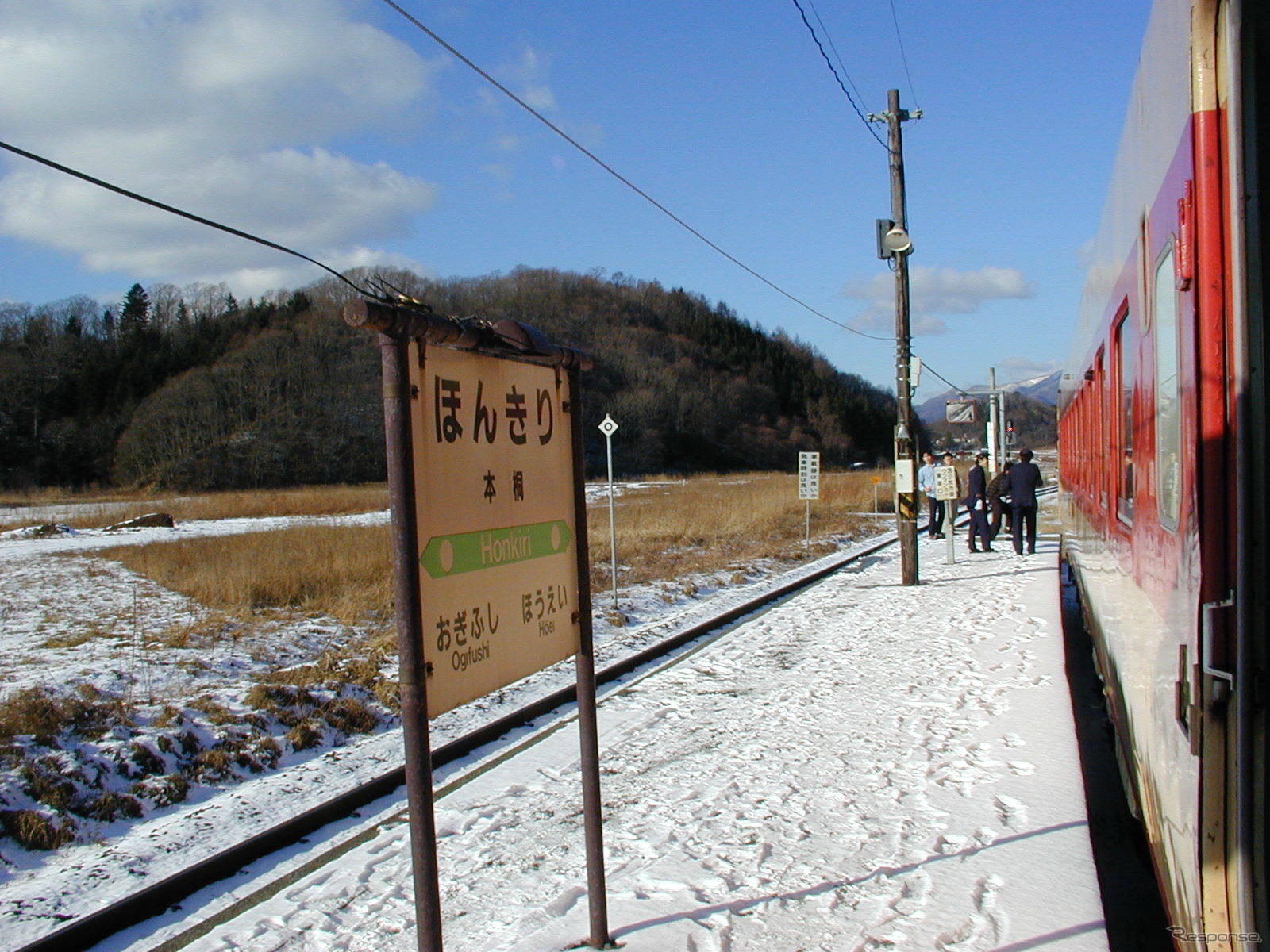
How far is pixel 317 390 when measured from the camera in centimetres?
8450

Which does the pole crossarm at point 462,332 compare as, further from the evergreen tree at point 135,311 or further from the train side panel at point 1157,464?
the evergreen tree at point 135,311

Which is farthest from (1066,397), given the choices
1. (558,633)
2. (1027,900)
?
(558,633)

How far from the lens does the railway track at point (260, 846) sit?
3.90 m

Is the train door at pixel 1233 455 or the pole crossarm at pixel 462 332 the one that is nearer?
the train door at pixel 1233 455

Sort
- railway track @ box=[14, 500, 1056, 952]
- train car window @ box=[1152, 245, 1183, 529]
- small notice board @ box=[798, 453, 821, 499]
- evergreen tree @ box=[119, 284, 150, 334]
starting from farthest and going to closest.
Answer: evergreen tree @ box=[119, 284, 150, 334] → small notice board @ box=[798, 453, 821, 499] → railway track @ box=[14, 500, 1056, 952] → train car window @ box=[1152, 245, 1183, 529]

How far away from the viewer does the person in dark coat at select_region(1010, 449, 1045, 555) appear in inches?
629

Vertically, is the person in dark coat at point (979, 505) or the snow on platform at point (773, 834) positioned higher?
the person in dark coat at point (979, 505)

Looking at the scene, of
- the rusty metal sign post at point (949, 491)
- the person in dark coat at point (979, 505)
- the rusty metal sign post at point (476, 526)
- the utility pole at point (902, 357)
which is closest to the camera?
the rusty metal sign post at point (476, 526)

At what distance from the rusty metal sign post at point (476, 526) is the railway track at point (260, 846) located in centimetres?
184

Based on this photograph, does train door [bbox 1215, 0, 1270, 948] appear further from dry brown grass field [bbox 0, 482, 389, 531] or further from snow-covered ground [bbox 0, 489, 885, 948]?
dry brown grass field [bbox 0, 482, 389, 531]

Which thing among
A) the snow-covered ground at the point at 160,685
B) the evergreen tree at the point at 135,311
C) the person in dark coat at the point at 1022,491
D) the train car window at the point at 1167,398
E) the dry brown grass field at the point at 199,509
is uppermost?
the evergreen tree at the point at 135,311

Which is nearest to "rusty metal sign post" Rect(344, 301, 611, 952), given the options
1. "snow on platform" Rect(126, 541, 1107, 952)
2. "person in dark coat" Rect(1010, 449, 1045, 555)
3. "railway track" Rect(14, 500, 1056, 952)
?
"snow on platform" Rect(126, 541, 1107, 952)

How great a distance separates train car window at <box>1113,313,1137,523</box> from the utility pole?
8264mm

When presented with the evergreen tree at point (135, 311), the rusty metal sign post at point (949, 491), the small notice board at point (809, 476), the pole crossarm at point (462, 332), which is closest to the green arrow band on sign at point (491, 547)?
the pole crossarm at point (462, 332)
